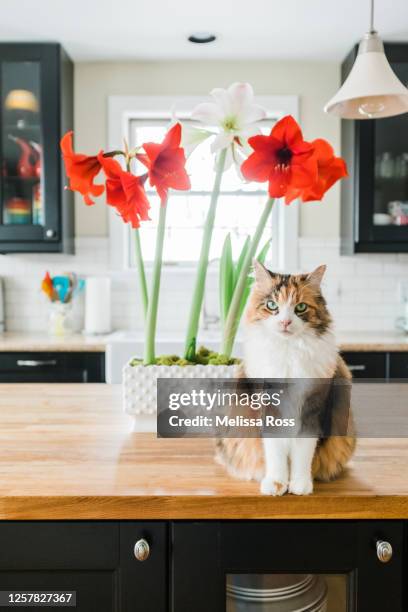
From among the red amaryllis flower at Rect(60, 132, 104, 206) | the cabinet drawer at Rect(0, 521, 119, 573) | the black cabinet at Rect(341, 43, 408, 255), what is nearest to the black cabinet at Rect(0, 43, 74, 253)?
the black cabinet at Rect(341, 43, 408, 255)

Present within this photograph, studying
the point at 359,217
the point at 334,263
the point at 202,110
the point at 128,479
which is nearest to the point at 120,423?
the point at 128,479

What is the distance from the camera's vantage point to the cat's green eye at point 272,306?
75 centimetres

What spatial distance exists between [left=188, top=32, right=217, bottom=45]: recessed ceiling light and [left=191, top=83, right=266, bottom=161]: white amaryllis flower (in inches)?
91.9

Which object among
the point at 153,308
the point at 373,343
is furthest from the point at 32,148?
the point at 153,308

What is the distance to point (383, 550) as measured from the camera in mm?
771

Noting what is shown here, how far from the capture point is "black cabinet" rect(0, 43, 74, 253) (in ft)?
10.1

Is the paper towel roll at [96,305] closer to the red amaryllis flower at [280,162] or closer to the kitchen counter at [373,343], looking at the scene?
the kitchen counter at [373,343]

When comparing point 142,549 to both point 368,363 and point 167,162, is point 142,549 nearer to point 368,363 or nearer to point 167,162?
point 167,162

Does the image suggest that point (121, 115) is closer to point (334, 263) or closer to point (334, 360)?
point (334, 263)

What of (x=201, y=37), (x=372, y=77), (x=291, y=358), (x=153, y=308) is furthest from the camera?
(x=201, y=37)

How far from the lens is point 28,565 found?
2.57ft

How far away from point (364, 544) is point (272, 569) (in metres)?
0.14

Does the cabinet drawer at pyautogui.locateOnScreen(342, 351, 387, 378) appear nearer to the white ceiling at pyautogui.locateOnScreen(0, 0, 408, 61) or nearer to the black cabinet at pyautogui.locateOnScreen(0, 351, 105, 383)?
the black cabinet at pyautogui.locateOnScreen(0, 351, 105, 383)

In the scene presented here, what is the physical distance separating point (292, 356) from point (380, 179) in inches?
106
